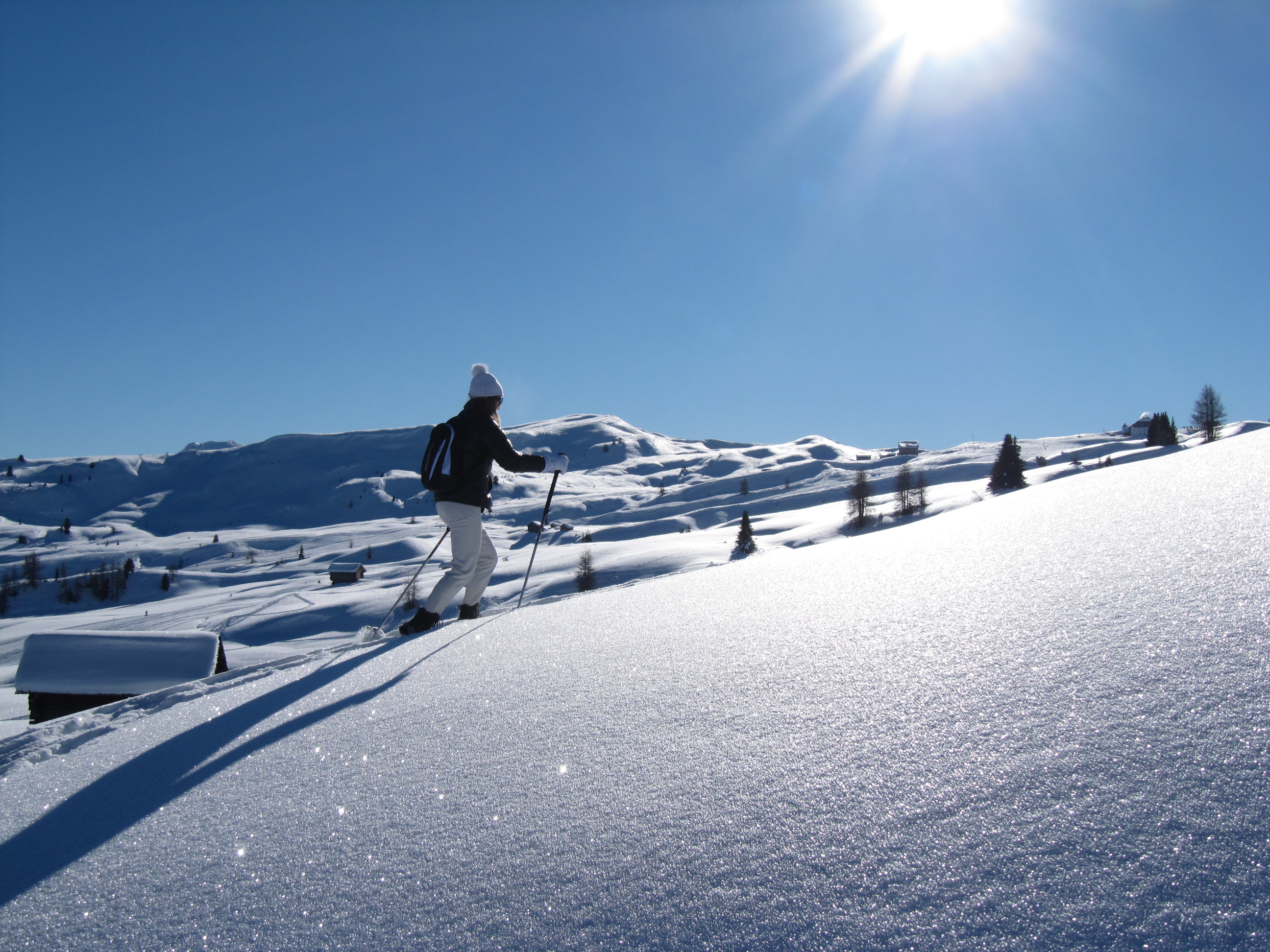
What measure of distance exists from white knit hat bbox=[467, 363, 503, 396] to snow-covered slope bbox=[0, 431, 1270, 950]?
3121mm

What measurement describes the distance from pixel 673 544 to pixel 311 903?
A: 246ft

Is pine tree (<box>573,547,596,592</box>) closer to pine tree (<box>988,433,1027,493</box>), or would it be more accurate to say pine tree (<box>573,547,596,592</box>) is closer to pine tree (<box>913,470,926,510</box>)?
pine tree (<box>913,470,926,510</box>)

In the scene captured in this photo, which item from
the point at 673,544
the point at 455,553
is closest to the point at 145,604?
the point at 673,544

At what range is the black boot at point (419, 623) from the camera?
18.2 feet

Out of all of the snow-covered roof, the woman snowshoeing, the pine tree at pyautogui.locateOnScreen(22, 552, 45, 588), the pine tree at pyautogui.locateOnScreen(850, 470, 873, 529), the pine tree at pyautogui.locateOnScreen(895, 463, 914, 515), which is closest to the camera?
the woman snowshoeing

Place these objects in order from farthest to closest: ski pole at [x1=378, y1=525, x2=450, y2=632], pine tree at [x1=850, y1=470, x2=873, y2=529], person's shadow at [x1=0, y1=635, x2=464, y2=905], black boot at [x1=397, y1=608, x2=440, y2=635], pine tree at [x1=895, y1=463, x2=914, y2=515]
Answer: pine tree at [x1=850, y1=470, x2=873, y2=529] → pine tree at [x1=895, y1=463, x2=914, y2=515] → ski pole at [x1=378, y1=525, x2=450, y2=632] → black boot at [x1=397, y1=608, x2=440, y2=635] → person's shadow at [x1=0, y1=635, x2=464, y2=905]

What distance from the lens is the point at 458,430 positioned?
5.68 metres

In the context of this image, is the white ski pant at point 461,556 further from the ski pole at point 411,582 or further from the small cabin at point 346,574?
the small cabin at point 346,574

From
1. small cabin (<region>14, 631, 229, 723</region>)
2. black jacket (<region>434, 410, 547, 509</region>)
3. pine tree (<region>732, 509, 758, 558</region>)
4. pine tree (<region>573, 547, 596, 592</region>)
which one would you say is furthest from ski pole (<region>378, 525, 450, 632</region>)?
pine tree (<region>732, 509, 758, 558</region>)

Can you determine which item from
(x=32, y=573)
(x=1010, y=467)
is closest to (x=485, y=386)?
(x=1010, y=467)

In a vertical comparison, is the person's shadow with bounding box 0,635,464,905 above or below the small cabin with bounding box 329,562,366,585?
above

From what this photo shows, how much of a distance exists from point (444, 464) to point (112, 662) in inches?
405

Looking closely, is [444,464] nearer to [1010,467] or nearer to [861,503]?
[1010,467]

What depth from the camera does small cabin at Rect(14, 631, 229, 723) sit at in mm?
11109
